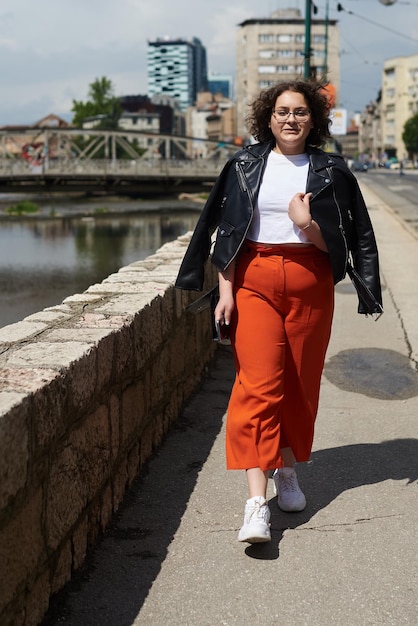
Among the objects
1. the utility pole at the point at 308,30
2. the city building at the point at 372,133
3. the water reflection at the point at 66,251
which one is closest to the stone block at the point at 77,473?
the water reflection at the point at 66,251

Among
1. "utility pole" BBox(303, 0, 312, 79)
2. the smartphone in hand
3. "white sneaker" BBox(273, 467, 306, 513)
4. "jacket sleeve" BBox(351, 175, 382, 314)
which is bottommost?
"white sneaker" BBox(273, 467, 306, 513)

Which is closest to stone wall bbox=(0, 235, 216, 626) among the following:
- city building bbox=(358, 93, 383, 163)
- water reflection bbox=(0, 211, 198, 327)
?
water reflection bbox=(0, 211, 198, 327)

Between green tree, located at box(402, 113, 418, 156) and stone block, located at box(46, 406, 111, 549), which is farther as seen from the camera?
green tree, located at box(402, 113, 418, 156)


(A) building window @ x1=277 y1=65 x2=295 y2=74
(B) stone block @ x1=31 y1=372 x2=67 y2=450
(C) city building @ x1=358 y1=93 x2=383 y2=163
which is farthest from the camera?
(C) city building @ x1=358 y1=93 x2=383 y2=163

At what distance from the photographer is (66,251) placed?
26.7m

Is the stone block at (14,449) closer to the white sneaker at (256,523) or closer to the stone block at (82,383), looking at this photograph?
the stone block at (82,383)

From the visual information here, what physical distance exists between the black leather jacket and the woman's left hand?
0.06 m

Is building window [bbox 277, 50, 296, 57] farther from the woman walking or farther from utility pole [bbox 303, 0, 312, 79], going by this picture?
the woman walking

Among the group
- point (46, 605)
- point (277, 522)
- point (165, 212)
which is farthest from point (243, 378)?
point (165, 212)

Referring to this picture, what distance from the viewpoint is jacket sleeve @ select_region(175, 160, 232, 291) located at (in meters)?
3.53

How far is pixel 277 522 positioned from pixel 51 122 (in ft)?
485

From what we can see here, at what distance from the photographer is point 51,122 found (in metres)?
145

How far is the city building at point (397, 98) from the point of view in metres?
138

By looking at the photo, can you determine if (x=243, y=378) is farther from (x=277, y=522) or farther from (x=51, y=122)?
(x=51, y=122)
